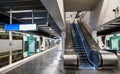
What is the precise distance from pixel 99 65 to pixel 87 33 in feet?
15.6

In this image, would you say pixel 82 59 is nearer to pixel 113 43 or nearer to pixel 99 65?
pixel 99 65

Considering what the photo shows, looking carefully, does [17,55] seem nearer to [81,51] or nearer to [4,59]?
[4,59]

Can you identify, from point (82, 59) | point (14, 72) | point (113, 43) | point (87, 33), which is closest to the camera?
point (14, 72)

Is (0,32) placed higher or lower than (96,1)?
lower

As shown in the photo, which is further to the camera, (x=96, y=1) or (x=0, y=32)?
(x=96, y=1)

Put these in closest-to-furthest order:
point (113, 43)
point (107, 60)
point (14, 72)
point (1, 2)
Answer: point (1, 2)
point (14, 72)
point (107, 60)
point (113, 43)

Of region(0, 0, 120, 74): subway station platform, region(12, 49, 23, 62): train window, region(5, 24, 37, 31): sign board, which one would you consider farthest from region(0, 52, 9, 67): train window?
region(5, 24, 37, 31): sign board

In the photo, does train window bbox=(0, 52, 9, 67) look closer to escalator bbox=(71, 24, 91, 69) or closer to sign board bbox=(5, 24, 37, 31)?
sign board bbox=(5, 24, 37, 31)

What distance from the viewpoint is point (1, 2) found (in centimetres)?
551

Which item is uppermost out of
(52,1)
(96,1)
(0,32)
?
(96,1)

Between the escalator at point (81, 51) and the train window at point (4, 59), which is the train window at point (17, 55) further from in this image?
the escalator at point (81, 51)

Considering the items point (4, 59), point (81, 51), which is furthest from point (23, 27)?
point (81, 51)

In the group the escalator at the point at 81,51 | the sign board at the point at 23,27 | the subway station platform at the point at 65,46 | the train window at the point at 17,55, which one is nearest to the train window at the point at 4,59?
the subway station platform at the point at 65,46

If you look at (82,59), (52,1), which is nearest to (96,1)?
(82,59)
